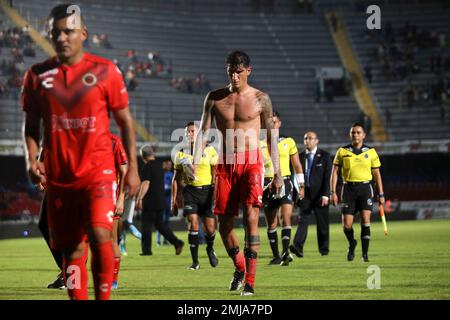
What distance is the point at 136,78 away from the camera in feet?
158

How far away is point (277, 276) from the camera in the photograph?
1439 cm

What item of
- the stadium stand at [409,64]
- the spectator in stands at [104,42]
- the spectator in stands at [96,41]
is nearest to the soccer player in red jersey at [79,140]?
the spectator in stands at [96,41]

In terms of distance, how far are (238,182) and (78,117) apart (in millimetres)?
4191

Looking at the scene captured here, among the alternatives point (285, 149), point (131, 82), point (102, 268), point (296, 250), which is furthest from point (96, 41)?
point (102, 268)

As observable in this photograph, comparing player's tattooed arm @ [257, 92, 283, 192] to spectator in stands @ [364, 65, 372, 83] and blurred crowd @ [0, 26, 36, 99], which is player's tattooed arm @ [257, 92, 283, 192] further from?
spectator in stands @ [364, 65, 372, 83]

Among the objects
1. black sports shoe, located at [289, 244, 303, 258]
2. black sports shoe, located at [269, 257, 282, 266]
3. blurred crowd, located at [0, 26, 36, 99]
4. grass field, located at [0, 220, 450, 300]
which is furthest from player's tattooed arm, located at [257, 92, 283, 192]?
blurred crowd, located at [0, 26, 36, 99]

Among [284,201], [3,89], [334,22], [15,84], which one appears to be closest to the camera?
[284,201]

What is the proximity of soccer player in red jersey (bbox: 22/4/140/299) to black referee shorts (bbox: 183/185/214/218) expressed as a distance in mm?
9079

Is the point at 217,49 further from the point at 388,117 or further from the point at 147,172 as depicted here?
the point at 147,172

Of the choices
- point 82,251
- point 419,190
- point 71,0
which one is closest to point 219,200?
point 82,251

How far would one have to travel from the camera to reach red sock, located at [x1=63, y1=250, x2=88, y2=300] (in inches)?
314

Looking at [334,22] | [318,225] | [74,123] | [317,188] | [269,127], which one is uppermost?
[334,22]

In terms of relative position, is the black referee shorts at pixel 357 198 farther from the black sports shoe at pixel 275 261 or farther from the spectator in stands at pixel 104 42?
the spectator in stands at pixel 104 42
